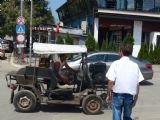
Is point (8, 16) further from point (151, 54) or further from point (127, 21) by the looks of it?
point (151, 54)

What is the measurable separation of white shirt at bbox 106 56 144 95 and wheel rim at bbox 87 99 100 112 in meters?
3.97

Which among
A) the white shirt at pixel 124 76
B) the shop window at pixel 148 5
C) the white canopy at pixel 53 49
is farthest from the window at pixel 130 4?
the white shirt at pixel 124 76

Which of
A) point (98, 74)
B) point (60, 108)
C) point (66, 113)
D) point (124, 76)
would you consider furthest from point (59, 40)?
point (124, 76)

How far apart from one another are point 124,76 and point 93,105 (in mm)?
4094

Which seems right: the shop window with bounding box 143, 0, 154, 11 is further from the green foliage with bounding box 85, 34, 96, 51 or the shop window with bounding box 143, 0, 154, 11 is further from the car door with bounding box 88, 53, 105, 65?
the car door with bounding box 88, 53, 105, 65

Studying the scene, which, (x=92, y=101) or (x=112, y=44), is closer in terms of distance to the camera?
(x=92, y=101)

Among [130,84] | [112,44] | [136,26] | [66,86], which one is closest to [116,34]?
[136,26]

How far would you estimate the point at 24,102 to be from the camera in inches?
456

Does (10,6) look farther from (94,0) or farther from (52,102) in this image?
(52,102)

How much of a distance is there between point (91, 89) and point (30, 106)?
1679 millimetres

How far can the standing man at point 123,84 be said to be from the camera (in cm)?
766

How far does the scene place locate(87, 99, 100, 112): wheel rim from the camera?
1162 centimetres

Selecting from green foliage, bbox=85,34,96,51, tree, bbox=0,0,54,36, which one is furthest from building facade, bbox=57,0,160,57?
tree, bbox=0,0,54,36

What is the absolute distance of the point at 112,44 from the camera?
124 feet
